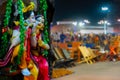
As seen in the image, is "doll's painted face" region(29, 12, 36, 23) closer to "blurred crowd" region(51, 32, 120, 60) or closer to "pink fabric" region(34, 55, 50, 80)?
"pink fabric" region(34, 55, 50, 80)

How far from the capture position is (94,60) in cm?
1513

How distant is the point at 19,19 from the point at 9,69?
56cm

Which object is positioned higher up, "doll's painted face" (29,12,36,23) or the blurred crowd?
"doll's painted face" (29,12,36,23)

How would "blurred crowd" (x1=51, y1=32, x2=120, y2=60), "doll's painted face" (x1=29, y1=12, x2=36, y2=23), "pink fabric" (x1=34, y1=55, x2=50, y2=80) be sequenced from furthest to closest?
"blurred crowd" (x1=51, y1=32, x2=120, y2=60) < "pink fabric" (x1=34, y1=55, x2=50, y2=80) < "doll's painted face" (x1=29, y1=12, x2=36, y2=23)

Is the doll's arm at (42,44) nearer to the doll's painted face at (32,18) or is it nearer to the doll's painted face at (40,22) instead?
the doll's painted face at (40,22)

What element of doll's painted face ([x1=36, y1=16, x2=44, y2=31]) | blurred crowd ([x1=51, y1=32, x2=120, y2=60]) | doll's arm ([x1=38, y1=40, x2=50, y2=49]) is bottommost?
blurred crowd ([x1=51, y1=32, x2=120, y2=60])

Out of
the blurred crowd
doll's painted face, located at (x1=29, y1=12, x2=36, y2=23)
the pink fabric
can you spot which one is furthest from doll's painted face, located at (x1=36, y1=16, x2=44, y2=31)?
the blurred crowd

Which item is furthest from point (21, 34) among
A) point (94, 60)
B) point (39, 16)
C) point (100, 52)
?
point (100, 52)

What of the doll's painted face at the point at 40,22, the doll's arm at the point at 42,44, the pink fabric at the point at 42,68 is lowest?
the pink fabric at the point at 42,68

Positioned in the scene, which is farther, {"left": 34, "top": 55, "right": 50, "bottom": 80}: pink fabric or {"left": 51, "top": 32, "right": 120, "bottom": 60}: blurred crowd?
{"left": 51, "top": 32, "right": 120, "bottom": 60}: blurred crowd

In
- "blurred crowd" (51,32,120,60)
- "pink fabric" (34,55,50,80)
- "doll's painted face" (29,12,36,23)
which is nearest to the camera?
"doll's painted face" (29,12,36,23)

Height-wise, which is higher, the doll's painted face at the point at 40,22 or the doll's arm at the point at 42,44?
the doll's painted face at the point at 40,22

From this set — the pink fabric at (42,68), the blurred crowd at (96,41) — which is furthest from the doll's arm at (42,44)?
the blurred crowd at (96,41)

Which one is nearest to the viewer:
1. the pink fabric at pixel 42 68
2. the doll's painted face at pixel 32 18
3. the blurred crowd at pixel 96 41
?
the doll's painted face at pixel 32 18
